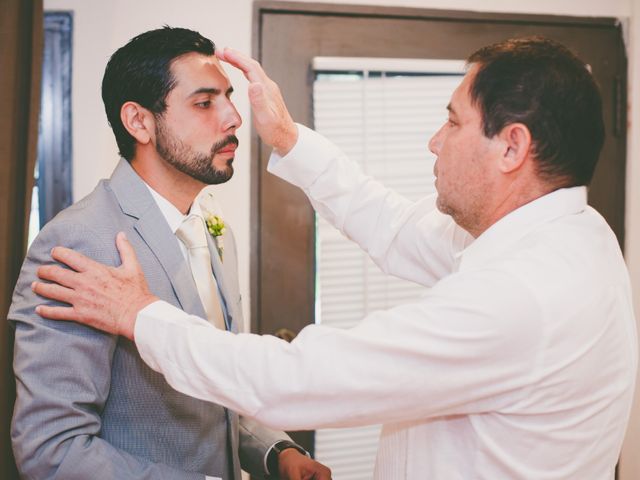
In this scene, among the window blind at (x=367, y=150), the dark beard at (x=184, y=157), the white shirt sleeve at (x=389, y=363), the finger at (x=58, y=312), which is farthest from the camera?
the window blind at (x=367, y=150)

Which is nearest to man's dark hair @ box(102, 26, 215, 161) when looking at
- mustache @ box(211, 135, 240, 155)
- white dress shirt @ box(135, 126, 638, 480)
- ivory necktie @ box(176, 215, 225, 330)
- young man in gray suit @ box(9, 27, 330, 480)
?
young man in gray suit @ box(9, 27, 330, 480)

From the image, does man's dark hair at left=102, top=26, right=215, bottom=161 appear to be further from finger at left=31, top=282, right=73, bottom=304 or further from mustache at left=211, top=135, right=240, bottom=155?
finger at left=31, top=282, right=73, bottom=304

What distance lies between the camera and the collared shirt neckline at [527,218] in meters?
1.19

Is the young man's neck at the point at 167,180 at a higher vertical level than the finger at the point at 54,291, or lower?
higher

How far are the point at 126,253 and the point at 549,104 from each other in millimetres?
915

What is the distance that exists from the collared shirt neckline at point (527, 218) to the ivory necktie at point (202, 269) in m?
0.68

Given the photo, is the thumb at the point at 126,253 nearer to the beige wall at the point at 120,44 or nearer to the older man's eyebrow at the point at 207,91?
the older man's eyebrow at the point at 207,91

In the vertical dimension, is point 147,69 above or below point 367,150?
above

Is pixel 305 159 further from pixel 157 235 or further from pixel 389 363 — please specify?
pixel 389 363

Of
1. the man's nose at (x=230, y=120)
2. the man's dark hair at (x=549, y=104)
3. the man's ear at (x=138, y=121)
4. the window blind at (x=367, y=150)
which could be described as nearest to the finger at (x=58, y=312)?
the man's ear at (x=138, y=121)

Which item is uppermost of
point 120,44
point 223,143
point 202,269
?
point 120,44

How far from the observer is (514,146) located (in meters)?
1.19

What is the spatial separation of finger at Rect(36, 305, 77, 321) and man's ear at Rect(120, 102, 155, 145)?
1.77 feet

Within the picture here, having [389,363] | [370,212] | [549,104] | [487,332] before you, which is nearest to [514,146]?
[549,104]
